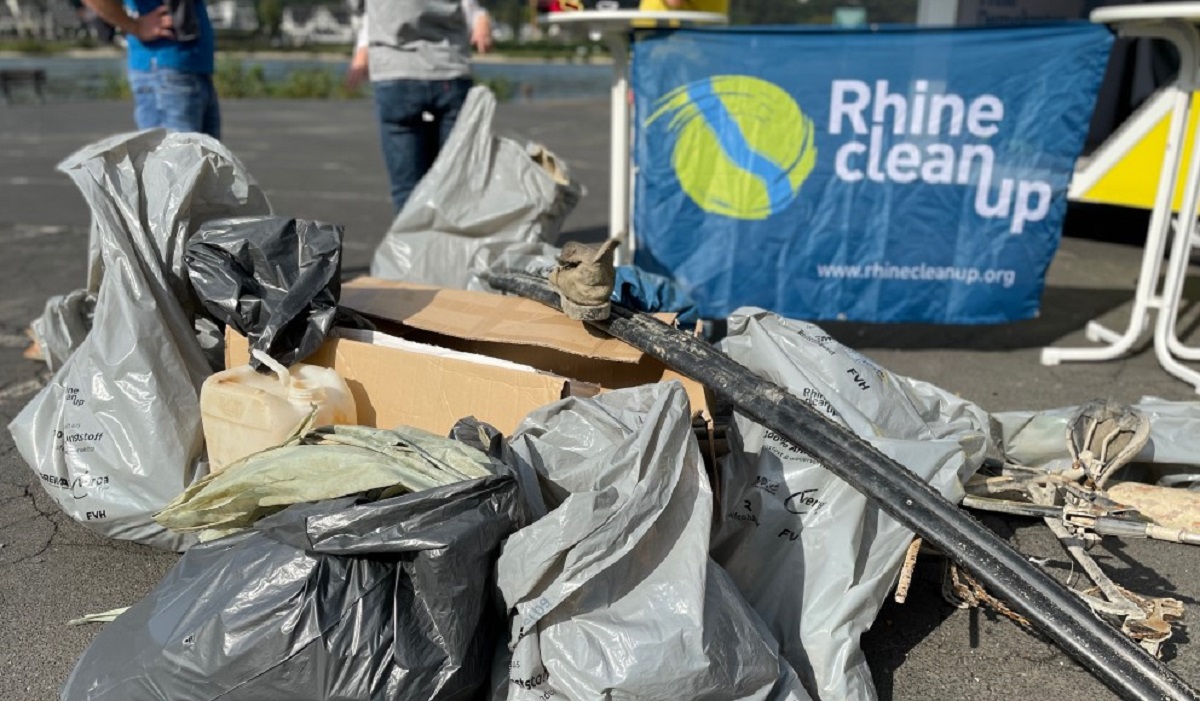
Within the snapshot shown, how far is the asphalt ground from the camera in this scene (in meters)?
2.16

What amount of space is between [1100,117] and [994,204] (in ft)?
16.9

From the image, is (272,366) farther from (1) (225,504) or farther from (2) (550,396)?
(2) (550,396)

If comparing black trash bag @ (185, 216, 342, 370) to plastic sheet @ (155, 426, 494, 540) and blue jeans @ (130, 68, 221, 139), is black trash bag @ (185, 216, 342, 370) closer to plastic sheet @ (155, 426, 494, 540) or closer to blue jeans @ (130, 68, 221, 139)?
plastic sheet @ (155, 426, 494, 540)

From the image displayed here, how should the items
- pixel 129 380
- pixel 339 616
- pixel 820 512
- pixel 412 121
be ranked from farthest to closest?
pixel 412 121
pixel 129 380
pixel 820 512
pixel 339 616

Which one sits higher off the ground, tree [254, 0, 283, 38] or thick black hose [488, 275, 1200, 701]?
tree [254, 0, 283, 38]

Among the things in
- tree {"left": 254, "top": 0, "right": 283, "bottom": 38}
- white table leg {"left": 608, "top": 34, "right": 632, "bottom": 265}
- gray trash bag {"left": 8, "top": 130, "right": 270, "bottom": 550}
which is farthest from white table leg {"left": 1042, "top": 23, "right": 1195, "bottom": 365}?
tree {"left": 254, "top": 0, "right": 283, "bottom": 38}

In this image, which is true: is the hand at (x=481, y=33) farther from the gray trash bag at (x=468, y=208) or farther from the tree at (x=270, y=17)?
the tree at (x=270, y=17)

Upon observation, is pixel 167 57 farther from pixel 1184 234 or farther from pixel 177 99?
pixel 1184 234

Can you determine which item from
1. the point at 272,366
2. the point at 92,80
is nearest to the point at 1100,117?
the point at 272,366

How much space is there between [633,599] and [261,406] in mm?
1076

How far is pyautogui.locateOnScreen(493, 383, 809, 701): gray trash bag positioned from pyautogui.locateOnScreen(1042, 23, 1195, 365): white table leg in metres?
2.90

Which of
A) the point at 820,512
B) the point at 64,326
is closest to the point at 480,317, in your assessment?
the point at 820,512

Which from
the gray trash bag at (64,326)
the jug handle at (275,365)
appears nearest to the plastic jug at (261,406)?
the jug handle at (275,365)

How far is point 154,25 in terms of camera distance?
13.6 feet
